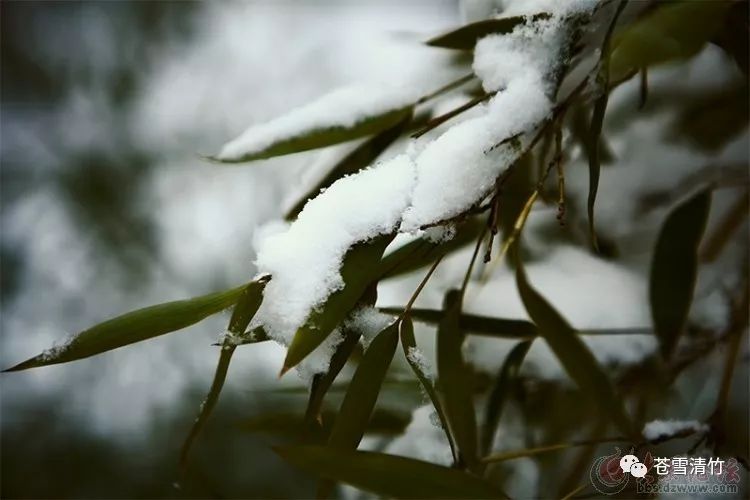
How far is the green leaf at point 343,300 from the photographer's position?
0.28 meters

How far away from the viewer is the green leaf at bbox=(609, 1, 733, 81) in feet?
1.16

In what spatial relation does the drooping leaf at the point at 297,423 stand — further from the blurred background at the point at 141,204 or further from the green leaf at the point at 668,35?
the blurred background at the point at 141,204

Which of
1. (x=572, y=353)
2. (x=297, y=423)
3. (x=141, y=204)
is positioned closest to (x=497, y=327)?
(x=572, y=353)

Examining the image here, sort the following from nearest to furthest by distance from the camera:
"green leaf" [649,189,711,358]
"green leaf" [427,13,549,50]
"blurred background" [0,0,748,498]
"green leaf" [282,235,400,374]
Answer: "green leaf" [282,235,400,374] < "green leaf" [427,13,549,50] < "green leaf" [649,189,711,358] < "blurred background" [0,0,748,498]

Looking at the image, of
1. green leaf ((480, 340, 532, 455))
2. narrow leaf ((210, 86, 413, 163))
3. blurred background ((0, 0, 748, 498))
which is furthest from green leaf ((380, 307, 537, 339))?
blurred background ((0, 0, 748, 498))

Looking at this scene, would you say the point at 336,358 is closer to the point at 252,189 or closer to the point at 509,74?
the point at 509,74

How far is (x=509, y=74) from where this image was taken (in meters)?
0.37

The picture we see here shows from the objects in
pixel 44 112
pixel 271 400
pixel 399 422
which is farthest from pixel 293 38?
pixel 399 422

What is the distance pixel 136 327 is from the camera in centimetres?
30

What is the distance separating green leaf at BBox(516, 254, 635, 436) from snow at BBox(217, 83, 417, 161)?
0.44 feet

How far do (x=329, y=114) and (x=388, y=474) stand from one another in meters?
0.23

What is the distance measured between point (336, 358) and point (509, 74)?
177 mm

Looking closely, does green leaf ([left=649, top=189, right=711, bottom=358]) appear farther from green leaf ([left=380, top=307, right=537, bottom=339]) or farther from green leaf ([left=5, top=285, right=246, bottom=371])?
green leaf ([left=5, top=285, right=246, bottom=371])

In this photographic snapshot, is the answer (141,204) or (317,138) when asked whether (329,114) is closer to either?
(317,138)
